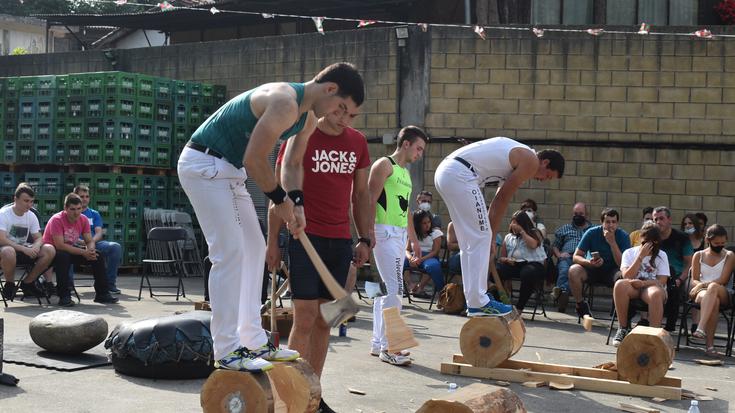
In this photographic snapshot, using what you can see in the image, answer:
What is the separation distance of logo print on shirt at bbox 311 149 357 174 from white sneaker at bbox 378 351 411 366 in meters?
2.36

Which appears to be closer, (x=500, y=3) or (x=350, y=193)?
(x=350, y=193)

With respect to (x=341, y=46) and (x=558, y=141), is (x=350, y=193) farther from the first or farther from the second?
(x=341, y=46)

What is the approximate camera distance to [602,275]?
1253cm

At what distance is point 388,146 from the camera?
1680 centimetres

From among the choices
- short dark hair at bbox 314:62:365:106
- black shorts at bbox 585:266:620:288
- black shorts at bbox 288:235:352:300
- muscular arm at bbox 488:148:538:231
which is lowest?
black shorts at bbox 585:266:620:288

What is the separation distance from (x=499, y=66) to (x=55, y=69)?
1080 centimetres

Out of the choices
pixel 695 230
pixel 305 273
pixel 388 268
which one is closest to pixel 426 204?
pixel 695 230

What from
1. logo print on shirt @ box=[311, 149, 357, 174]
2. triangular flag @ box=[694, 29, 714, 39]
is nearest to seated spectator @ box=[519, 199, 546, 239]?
triangular flag @ box=[694, 29, 714, 39]

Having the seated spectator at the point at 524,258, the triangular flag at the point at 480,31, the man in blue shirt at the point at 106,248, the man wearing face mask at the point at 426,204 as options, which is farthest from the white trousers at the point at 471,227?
the triangular flag at the point at 480,31

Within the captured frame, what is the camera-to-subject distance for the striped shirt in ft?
45.8

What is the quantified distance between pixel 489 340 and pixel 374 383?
3.46 feet

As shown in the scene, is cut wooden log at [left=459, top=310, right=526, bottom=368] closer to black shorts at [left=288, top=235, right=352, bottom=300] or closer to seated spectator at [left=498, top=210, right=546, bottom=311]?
black shorts at [left=288, top=235, right=352, bottom=300]

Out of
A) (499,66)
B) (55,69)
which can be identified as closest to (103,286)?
(499,66)

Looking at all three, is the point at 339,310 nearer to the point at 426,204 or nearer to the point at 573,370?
the point at 573,370
